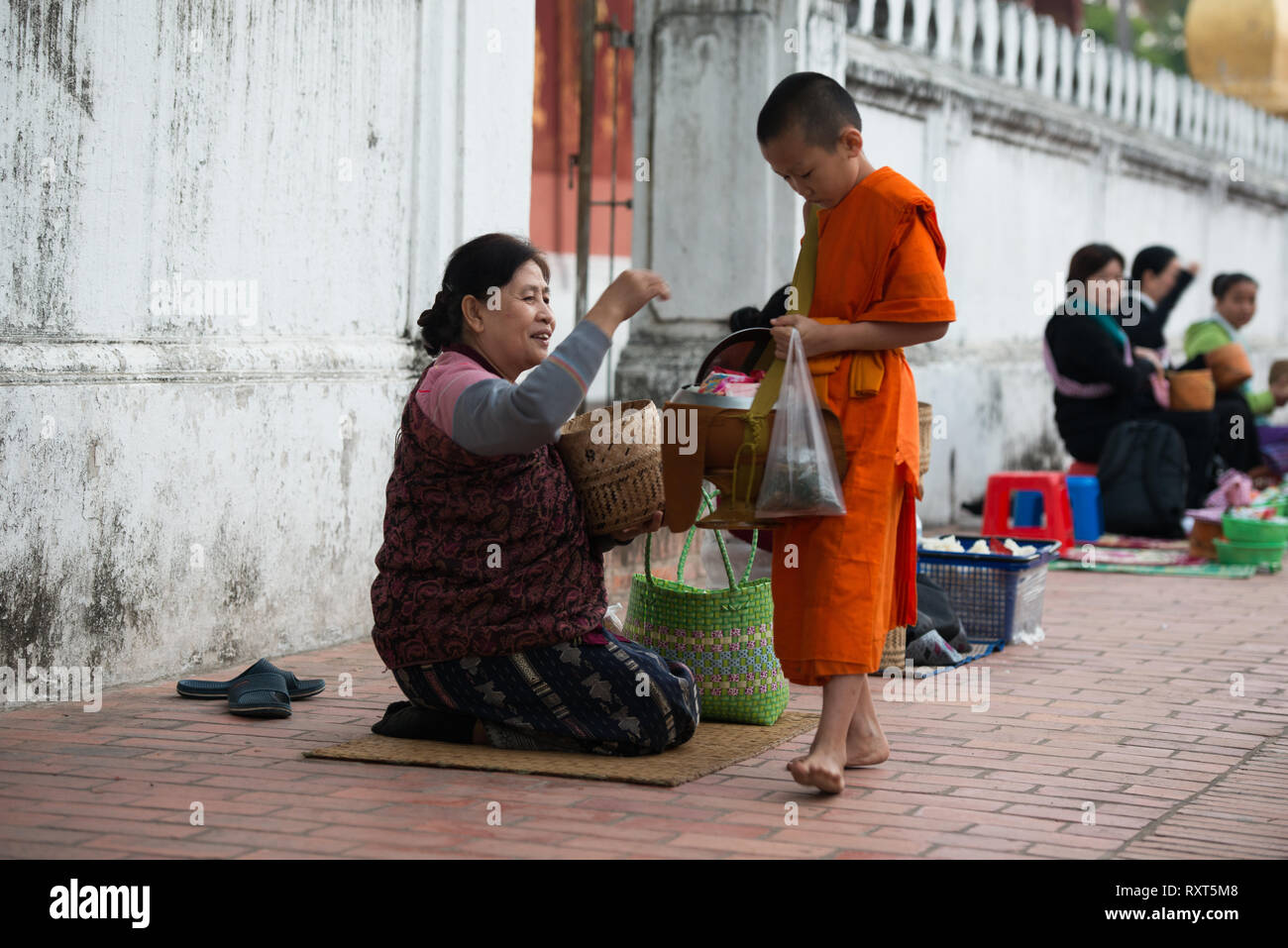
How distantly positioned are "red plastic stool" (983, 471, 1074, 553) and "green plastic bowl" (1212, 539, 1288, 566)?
82cm

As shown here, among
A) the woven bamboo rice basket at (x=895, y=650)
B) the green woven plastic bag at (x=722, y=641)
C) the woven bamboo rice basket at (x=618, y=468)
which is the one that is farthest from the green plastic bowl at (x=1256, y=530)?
the woven bamboo rice basket at (x=618, y=468)

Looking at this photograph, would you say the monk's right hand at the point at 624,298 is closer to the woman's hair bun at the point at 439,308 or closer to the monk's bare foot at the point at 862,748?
the woman's hair bun at the point at 439,308

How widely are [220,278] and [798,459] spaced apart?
2.33 m

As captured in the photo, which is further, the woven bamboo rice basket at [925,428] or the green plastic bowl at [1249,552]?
the green plastic bowl at [1249,552]

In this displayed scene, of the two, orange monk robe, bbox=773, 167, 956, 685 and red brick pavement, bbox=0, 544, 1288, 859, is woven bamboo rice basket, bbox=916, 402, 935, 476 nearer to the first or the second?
red brick pavement, bbox=0, 544, 1288, 859

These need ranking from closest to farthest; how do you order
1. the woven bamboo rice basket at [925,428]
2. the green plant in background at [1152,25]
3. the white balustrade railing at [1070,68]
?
the woven bamboo rice basket at [925,428]
the white balustrade railing at [1070,68]
the green plant in background at [1152,25]

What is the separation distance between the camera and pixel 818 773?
4.07 metres

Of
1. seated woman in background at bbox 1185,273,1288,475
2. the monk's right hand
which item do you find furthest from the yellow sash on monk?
seated woman in background at bbox 1185,273,1288,475

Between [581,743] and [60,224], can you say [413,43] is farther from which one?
[581,743]

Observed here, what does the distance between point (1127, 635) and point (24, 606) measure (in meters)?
4.01

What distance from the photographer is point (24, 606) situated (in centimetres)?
483

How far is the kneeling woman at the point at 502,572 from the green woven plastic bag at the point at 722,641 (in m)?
0.40

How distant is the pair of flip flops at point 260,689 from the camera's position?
4871 mm
